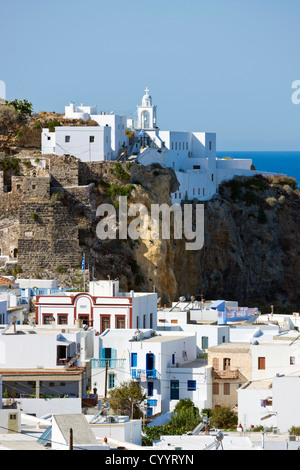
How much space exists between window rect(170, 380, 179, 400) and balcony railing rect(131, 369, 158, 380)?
2.60 feet

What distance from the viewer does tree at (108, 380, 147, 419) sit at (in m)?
46.9

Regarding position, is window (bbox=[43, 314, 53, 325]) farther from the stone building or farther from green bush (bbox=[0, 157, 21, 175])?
green bush (bbox=[0, 157, 21, 175])

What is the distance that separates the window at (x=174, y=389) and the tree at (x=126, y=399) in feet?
8.07

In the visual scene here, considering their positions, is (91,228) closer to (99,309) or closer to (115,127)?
(115,127)

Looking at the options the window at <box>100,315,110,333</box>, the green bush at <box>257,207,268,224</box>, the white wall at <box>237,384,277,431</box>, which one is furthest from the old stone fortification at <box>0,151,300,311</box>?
the white wall at <box>237,384,277,431</box>

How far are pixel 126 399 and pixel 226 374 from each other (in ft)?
16.6

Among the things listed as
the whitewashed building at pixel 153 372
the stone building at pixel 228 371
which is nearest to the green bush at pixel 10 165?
the whitewashed building at pixel 153 372

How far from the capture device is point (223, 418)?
151ft

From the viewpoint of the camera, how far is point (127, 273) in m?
72.8

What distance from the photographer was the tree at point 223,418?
1799 inches

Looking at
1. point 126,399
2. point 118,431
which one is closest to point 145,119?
point 126,399

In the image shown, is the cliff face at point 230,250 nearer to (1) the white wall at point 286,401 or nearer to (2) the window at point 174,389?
(2) the window at point 174,389
